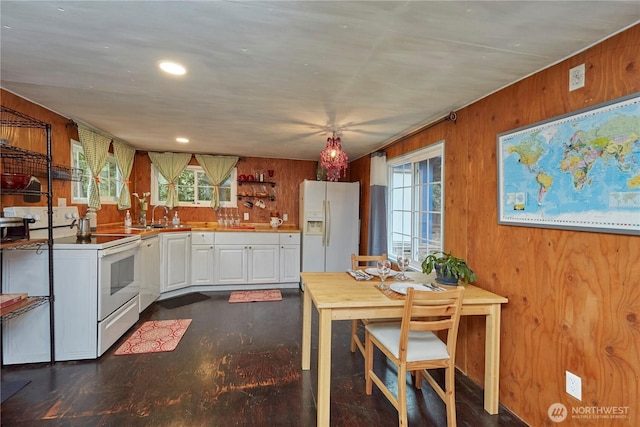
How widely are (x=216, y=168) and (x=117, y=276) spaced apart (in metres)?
2.56

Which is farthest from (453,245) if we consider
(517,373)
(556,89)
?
(556,89)

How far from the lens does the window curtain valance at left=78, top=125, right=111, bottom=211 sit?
3.20 meters

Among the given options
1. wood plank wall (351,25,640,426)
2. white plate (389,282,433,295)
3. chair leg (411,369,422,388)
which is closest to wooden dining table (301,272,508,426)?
white plate (389,282,433,295)

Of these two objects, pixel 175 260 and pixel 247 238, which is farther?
pixel 247 238

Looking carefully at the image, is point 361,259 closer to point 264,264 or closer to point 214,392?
point 214,392

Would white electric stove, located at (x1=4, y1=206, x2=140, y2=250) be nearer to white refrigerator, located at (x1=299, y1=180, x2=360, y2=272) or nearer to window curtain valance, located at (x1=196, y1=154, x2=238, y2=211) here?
window curtain valance, located at (x1=196, y1=154, x2=238, y2=211)

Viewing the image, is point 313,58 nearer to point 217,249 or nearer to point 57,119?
point 57,119

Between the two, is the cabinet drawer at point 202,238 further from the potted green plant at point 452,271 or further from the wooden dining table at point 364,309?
the potted green plant at point 452,271

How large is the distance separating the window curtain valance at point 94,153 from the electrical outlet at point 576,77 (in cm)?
424

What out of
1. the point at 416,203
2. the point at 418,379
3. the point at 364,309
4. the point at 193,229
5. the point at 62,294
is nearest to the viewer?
the point at 364,309

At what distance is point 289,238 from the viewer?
15.1ft

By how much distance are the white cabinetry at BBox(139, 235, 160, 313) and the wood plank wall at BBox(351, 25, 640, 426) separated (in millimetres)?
3376

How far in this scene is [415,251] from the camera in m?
3.36

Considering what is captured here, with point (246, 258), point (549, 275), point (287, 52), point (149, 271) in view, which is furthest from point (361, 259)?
point (149, 271)
